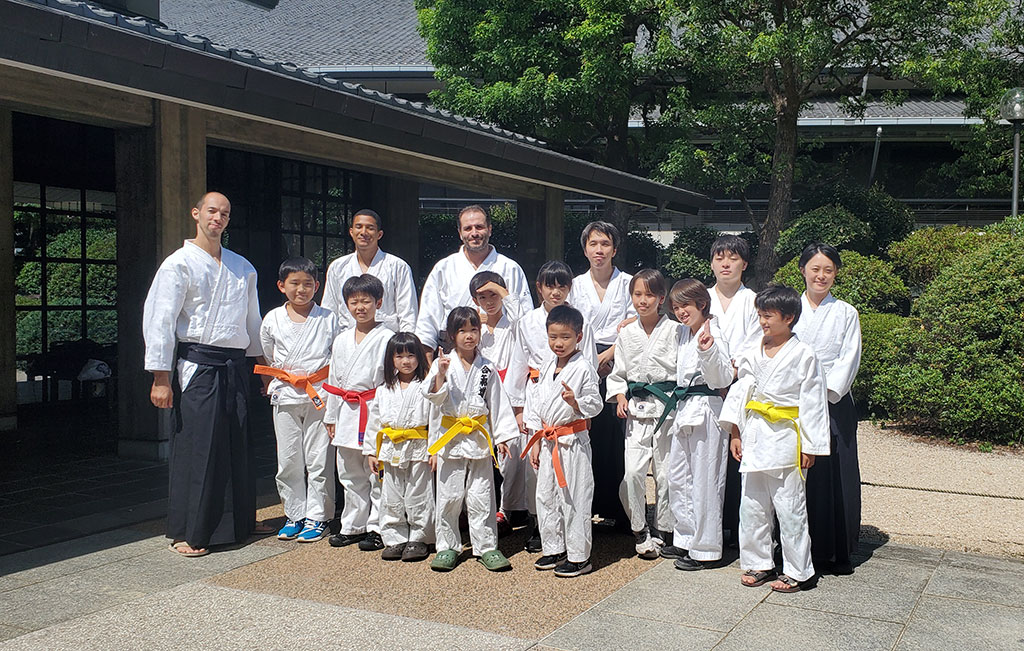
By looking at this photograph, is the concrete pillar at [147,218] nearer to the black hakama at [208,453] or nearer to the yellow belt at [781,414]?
the black hakama at [208,453]

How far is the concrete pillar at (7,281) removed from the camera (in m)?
8.56

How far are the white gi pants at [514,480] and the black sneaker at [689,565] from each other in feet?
3.24

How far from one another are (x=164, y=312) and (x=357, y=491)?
1.41 meters

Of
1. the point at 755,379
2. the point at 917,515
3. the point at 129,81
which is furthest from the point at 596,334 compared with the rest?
the point at 129,81

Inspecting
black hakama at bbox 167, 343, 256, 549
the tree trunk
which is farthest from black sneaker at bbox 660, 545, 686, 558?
the tree trunk

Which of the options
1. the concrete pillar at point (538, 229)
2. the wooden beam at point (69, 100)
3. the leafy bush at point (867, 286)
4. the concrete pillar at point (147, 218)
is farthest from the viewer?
the concrete pillar at point (538, 229)

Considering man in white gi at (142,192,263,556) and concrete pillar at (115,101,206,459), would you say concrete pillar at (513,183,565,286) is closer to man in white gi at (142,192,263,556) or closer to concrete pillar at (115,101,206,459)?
concrete pillar at (115,101,206,459)

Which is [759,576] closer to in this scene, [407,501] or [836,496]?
[836,496]

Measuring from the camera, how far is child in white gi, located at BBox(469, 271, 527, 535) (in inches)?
207

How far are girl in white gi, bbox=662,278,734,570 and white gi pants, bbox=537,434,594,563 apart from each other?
0.48m

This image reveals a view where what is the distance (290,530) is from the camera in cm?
535

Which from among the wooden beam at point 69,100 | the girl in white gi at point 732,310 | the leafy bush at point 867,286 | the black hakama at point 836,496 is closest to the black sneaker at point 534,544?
the girl in white gi at point 732,310

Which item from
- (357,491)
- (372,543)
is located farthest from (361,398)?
(372,543)

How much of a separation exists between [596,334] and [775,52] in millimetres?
8389
